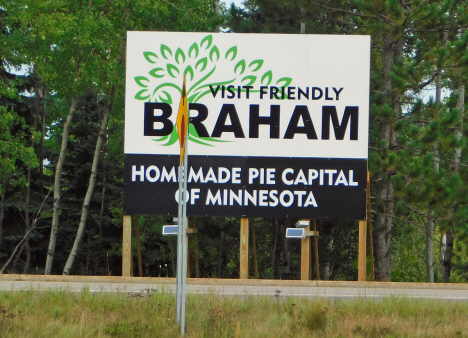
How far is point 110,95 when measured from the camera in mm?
30625

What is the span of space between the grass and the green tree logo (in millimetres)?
5908

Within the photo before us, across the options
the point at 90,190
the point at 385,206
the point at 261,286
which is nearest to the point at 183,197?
the point at 261,286

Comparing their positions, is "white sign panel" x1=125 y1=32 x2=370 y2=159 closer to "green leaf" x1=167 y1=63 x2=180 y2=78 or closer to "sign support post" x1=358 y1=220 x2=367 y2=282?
"green leaf" x1=167 y1=63 x2=180 y2=78

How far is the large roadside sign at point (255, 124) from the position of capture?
17.4 meters

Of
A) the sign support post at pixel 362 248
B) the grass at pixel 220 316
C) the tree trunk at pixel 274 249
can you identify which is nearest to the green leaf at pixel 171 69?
the sign support post at pixel 362 248

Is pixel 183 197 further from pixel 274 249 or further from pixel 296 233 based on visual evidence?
pixel 274 249

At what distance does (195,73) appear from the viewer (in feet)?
57.5

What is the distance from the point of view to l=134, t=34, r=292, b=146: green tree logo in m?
17.5

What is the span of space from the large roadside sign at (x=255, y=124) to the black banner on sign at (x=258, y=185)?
0.02 metres

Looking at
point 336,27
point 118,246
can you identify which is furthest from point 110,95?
point 336,27

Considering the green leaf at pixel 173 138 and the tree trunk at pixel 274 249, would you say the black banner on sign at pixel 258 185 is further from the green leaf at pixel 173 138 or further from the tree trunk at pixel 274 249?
the tree trunk at pixel 274 249

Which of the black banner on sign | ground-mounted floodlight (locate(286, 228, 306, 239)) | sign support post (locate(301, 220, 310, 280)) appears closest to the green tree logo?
the black banner on sign

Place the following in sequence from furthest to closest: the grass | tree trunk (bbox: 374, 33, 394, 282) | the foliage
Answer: tree trunk (bbox: 374, 33, 394, 282), the foliage, the grass

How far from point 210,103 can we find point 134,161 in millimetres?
2017
